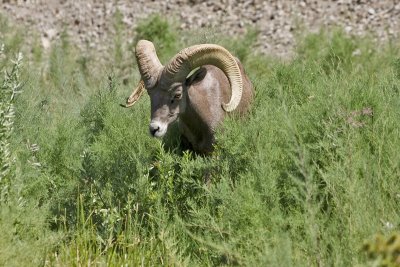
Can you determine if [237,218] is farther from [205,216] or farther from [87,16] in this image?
[87,16]

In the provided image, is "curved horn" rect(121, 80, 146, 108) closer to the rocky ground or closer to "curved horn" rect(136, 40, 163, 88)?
"curved horn" rect(136, 40, 163, 88)

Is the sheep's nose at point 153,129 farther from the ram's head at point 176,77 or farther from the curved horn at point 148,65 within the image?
the curved horn at point 148,65

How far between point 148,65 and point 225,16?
9.73 metres

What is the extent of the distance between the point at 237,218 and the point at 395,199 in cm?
115

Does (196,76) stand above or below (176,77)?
below

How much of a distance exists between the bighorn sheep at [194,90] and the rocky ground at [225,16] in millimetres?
7289

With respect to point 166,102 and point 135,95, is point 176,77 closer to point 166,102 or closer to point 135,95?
point 166,102

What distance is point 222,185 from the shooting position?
22.3 ft

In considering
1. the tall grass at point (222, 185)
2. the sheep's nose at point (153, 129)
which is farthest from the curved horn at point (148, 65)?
the sheep's nose at point (153, 129)

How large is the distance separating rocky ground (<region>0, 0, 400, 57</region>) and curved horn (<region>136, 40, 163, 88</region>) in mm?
7297

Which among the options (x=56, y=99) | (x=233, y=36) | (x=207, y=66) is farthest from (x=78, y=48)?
(x=207, y=66)

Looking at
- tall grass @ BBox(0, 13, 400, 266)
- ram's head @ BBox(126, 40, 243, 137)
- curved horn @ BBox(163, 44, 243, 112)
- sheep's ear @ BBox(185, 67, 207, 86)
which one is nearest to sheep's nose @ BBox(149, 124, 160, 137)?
ram's head @ BBox(126, 40, 243, 137)

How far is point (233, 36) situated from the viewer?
57.6 ft

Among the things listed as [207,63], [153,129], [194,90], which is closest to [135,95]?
[194,90]
